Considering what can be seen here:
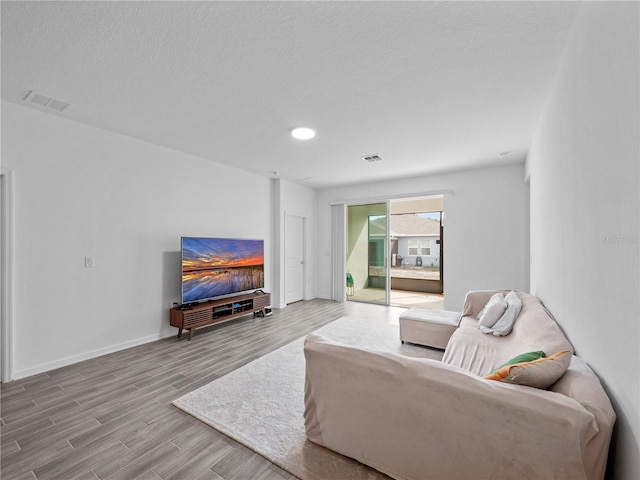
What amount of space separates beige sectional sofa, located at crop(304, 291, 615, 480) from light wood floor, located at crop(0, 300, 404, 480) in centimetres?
51

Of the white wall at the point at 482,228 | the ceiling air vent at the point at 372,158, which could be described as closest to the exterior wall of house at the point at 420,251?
the white wall at the point at 482,228

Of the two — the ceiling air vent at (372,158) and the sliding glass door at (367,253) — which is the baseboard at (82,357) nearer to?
the ceiling air vent at (372,158)

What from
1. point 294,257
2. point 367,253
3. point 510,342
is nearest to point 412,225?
point 367,253

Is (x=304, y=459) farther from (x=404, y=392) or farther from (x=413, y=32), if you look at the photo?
(x=413, y=32)

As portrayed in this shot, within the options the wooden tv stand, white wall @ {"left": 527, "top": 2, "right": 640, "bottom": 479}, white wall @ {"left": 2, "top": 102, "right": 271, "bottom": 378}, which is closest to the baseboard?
white wall @ {"left": 2, "top": 102, "right": 271, "bottom": 378}

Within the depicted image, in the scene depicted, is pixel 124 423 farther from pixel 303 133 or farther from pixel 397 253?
pixel 397 253

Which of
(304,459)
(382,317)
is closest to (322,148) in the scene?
(382,317)

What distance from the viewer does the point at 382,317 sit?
4934 mm

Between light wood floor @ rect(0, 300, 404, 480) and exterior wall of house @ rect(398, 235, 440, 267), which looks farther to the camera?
exterior wall of house @ rect(398, 235, 440, 267)

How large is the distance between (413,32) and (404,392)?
2081 millimetres

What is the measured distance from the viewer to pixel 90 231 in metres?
3.14

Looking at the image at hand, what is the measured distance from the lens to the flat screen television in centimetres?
385

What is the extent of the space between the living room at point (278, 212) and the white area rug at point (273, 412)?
1343 millimetres

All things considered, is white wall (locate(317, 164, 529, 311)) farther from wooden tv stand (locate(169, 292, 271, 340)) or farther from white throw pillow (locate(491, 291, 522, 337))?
wooden tv stand (locate(169, 292, 271, 340))
